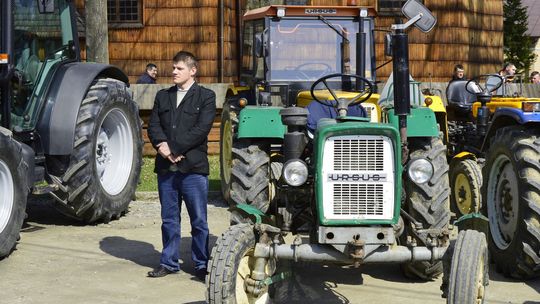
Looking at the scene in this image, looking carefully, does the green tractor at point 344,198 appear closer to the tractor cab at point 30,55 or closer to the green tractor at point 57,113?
the green tractor at point 57,113

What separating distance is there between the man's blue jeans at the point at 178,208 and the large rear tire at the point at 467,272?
100.0 inches

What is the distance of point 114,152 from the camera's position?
36.4 feet

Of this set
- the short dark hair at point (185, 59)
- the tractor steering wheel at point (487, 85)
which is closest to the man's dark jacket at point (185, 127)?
the short dark hair at point (185, 59)

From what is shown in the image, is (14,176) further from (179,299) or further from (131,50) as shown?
(131,50)

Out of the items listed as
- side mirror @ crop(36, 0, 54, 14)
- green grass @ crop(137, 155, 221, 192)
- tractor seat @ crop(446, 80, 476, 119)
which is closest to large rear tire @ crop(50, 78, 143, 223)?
side mirror @ crop(36, 0, 54, 14)

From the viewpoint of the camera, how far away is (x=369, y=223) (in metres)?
6.48

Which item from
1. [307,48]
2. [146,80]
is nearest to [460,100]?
[307,48]

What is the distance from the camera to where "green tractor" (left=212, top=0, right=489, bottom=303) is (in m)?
6.27

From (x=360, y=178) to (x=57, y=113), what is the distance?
14.1 ft

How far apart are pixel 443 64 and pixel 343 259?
1457 cm

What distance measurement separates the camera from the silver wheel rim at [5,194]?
338 inches

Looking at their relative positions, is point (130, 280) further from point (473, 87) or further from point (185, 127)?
point (473, 87)

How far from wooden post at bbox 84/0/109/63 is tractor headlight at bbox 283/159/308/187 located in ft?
26.0

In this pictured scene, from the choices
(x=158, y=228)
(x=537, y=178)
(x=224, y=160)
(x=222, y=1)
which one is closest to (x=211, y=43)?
(x=222, y=1)
